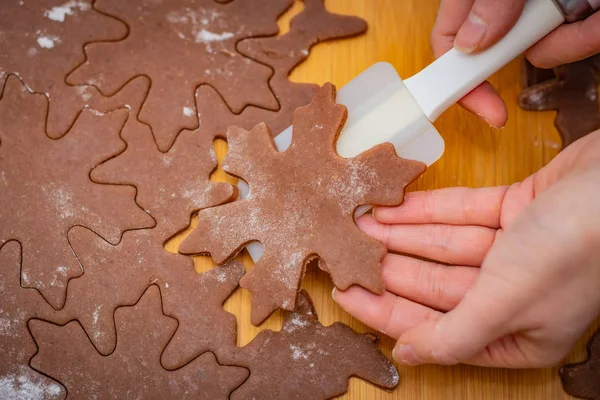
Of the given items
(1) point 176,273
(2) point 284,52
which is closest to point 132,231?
(1) point 176,273

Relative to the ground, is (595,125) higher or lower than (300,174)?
higher

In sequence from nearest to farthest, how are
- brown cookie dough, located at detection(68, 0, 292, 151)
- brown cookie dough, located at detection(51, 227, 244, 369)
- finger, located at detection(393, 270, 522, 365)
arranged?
finger, located at detection(393, 270, 522, 365), brown cookie dough, located at detection(51, 227, 244, 369), brown cookie dough, located at detection(68, 0, 292, 151)

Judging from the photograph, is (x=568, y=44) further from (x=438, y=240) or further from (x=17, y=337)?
(x=17, y=337)

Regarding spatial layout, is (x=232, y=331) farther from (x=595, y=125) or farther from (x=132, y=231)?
(x=595, y=125)

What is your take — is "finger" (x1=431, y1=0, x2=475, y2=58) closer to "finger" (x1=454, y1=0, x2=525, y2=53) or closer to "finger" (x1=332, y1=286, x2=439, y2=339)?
"finger" (x1=454, y1=0, x2=525, y2=53)

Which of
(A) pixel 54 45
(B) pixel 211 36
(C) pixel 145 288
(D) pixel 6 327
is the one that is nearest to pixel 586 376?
(C) pixel 145 288

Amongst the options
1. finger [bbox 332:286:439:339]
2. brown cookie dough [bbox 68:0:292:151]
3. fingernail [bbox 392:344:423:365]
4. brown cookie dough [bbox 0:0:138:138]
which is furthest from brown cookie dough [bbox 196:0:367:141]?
fingernail [bbox 392:344:423:365]

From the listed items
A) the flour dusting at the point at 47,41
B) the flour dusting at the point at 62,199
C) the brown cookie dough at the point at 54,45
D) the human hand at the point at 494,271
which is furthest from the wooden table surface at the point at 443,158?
the flour dusting at the point at 47,41
